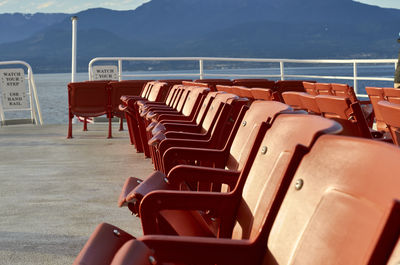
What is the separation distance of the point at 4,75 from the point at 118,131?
326 centimetres

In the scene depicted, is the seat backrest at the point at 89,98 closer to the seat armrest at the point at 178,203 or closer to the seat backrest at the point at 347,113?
the seat backrest at the point at 347,113

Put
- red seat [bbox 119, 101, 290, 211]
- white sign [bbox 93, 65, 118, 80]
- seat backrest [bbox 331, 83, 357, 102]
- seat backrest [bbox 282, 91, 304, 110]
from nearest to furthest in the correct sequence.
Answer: red seat [bbox 119, 101, 290, 211], seat backrest [bbox 282, 91, 304, 110], seat backrest [bbox 331, 83, 357, 102], white sign [bbox 93, 65, 118, 80]

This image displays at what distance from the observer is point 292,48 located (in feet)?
640

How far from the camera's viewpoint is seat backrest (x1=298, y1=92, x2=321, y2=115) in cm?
357

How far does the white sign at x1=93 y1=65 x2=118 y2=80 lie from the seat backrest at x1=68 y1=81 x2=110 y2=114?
2.84 m

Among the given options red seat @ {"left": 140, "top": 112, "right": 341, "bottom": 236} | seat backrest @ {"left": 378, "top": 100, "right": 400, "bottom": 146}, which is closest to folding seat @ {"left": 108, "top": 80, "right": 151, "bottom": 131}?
red seat @ {"left": 140, "top": 112, "right": 341, "bottom": 236}

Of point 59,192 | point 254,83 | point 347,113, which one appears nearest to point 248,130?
point 347,113

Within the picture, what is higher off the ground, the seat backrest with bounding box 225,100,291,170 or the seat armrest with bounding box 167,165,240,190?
the seat backrest with bounding box 225,100,291,170

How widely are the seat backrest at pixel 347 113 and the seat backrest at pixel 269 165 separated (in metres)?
0.83

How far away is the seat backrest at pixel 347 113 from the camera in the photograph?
300 cm

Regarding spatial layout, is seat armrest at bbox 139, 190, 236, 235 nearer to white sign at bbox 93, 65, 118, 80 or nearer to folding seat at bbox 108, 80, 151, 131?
folding seat at bbox 108, 80, 151, 131

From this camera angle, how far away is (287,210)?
165 cm

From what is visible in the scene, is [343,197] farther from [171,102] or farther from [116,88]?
[116,88]

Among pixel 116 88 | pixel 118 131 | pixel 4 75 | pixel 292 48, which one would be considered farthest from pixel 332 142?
pixel 292 48
